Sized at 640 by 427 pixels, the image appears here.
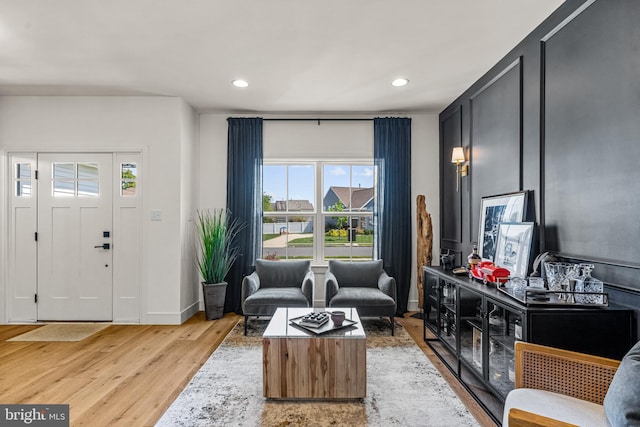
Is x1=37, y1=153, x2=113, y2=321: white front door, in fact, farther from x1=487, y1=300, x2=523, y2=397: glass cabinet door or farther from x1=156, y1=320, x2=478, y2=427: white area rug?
x1=487, y1=300, x2=523, y2=397: glass cabinet door

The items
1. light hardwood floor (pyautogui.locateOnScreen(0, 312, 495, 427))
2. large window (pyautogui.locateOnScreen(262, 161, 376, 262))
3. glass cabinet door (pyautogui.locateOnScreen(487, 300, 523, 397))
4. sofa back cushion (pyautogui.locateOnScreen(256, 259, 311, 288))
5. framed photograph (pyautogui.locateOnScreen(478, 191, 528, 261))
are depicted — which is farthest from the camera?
large window (pyautogui.locateOnScreen(262, 161, 376, 262))

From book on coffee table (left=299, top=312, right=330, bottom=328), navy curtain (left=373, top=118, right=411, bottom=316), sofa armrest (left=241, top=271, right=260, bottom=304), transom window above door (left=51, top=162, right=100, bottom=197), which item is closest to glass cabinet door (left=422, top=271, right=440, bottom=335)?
navy curtain (left=373, top=118, right=411, bottom=316)

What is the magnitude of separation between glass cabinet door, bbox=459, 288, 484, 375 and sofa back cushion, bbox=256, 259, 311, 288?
2.06 m

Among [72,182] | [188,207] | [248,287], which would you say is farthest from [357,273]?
[72,182]

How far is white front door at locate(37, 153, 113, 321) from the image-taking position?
4.20m

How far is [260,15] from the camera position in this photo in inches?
97.3

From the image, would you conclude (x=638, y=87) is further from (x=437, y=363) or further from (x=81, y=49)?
(x=81, y=49)

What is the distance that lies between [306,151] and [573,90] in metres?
3.14

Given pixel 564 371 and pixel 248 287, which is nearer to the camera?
pixel 564 371

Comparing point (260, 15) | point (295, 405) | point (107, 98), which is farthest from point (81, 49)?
point (295, 405)

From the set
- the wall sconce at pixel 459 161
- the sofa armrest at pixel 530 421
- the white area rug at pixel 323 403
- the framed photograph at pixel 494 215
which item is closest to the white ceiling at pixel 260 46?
the wall sconce at pixel 459 161

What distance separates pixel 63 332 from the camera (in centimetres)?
383

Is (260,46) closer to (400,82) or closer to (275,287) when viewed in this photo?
(400,82)

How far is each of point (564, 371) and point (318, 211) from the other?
355cm
